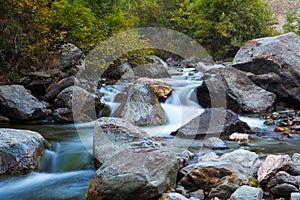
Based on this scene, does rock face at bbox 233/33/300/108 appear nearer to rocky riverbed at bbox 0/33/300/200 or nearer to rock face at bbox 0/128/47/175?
rocky riverbed at bbox 0/33/300/200

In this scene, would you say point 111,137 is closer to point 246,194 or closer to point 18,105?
point 246,194

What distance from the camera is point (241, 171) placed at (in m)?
3.76

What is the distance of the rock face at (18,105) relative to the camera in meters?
7.39

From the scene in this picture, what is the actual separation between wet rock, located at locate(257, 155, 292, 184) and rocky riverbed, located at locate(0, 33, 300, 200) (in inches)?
0.5

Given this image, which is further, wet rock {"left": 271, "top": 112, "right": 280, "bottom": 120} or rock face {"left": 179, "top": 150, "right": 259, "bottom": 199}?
wet rock {"left": 271, "top": 112, "right": 280, "bottom": 120}

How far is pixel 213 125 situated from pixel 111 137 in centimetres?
257

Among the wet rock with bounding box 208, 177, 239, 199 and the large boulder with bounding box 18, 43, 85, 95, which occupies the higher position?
the large boulder with bounding box 18, 43, 85, 95

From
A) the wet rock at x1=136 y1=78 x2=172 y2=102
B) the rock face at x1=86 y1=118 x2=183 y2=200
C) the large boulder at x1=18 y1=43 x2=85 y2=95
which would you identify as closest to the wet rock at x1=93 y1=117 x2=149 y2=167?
the rock face at x1=86 y1=118 x2=183 y2=200

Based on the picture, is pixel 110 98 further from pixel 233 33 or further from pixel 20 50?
pixel 233 33

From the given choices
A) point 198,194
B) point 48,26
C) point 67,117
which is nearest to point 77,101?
point 67,117

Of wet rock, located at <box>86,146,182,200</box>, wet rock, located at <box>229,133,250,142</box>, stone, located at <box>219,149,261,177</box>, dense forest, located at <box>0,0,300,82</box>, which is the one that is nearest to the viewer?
wet rock, located at <box>86,146,182,200</box>

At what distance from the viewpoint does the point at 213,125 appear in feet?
20.9

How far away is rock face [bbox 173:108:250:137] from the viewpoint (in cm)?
627

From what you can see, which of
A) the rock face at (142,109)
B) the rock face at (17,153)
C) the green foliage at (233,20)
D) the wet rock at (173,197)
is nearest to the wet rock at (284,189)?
the wet rock at (173,197)
